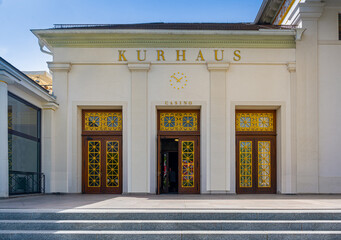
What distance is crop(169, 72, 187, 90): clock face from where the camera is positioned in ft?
43.4

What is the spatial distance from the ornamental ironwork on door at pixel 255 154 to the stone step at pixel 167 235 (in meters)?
5.61

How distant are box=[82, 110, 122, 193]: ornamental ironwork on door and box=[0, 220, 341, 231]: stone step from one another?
5338 millimetres

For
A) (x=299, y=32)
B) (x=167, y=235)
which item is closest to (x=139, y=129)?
(x=167, y=235)

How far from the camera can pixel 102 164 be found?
44.3ft

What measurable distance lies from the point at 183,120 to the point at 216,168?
216 centimetres

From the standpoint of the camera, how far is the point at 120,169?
13.4 meters

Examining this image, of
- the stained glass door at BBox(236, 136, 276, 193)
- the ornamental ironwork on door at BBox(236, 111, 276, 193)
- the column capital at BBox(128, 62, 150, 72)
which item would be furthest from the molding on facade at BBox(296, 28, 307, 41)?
the column capital at BBox(128, 62, 150, 72)

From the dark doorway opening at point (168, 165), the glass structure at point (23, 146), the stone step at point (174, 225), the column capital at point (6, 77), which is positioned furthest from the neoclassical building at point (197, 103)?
the stone step at point (174, 225)

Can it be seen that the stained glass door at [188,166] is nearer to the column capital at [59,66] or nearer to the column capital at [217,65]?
the column capital at [217,65]

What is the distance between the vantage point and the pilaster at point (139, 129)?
13008 millimetres

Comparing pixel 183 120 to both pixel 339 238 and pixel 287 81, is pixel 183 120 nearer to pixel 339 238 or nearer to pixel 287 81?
pixel 287 81

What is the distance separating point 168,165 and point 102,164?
8.41 ft

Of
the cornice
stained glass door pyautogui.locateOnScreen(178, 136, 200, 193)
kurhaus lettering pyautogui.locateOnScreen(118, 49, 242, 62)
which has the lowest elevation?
stained glass door pyautogui.locateOnScreen(178, 136, 200, 193)

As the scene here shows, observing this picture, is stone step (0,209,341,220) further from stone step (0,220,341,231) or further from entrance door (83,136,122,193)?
entrance door (83,136,122,193)
